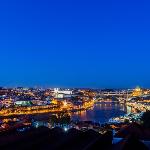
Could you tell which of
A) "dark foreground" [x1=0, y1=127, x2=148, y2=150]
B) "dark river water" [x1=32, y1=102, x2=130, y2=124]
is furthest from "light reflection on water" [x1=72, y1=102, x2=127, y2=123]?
"dark foreground" [x1=0, y1=127, x2=148, y2=150]

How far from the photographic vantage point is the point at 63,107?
164ft

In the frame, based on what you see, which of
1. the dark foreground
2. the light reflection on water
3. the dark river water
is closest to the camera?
the dark foreground

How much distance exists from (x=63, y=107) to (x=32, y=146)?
142 ft

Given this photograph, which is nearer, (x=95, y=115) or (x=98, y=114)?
(x=95, y=115)

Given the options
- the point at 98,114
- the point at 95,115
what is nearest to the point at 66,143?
the point at 95,115

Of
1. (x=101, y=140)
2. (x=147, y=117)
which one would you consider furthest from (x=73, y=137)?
(x=147, y=117)

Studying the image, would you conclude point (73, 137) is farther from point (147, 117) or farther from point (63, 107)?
point (63, 107)

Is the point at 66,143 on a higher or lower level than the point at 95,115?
higher

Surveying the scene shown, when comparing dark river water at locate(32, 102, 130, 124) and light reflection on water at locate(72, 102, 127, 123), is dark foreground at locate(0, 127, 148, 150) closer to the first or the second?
dark river water at locate(32, 102, 130, 124)

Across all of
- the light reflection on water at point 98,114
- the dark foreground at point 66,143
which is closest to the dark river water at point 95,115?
the light reflection on water at point 98,114

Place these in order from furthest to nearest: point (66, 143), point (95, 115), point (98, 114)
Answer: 1. point (98, 114)
2. point (95, 115)
3. point (66, 143)

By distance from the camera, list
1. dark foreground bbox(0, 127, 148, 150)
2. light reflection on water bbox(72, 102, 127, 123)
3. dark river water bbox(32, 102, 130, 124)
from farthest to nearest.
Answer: light reflection on water bbox(72, 102, 127, 123) → dark river water bbox(32, 102, 130, 124) → dark foreground bbox(0, 127, 148, 150)

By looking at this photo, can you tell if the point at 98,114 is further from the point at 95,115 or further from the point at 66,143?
the point at 66,143

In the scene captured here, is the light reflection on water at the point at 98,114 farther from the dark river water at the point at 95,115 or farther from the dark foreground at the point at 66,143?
the dark foreground at the point at 66,143
